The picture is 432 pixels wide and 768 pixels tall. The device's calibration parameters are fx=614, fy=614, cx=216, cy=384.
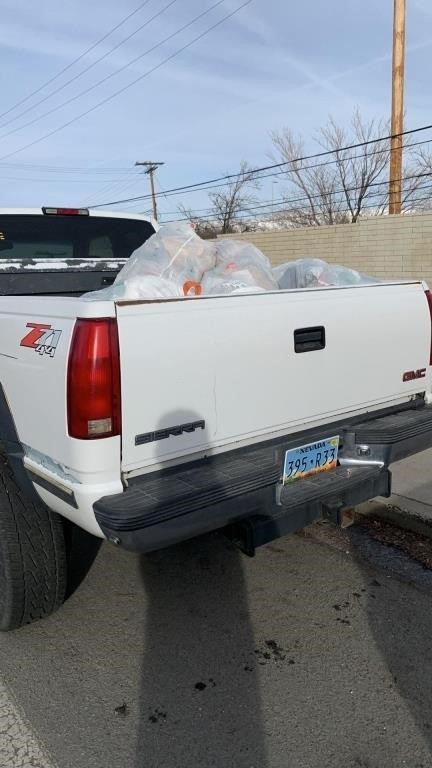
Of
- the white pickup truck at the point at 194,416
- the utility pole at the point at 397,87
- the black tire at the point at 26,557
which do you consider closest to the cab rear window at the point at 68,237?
the white pickup truck at the point at 194,416

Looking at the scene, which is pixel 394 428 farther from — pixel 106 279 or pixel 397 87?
pixel 397 87

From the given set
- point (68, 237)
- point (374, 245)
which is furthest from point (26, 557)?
point (374, 245)

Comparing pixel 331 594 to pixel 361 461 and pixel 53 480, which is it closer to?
pixel 361 461

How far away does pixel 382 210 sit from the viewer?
30797 millimetres

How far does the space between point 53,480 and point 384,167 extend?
29.4 m

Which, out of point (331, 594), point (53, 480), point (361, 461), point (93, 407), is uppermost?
point (93, 407)

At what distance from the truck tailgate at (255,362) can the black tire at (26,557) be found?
2.39 feet

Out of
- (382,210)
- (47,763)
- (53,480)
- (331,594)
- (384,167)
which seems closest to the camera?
(47,763)

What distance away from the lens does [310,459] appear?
2.94 meters

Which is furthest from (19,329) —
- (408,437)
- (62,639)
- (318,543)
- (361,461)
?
(318,543)

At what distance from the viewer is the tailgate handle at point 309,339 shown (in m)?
2.92

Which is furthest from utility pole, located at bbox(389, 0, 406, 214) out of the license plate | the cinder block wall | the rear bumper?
the license plate

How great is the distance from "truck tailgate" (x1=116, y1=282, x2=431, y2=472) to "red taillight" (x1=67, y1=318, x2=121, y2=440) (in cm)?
5

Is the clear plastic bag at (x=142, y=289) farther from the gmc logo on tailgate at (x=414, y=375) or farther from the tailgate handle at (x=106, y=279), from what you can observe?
the tailgate handle at (x=106, y=279)
